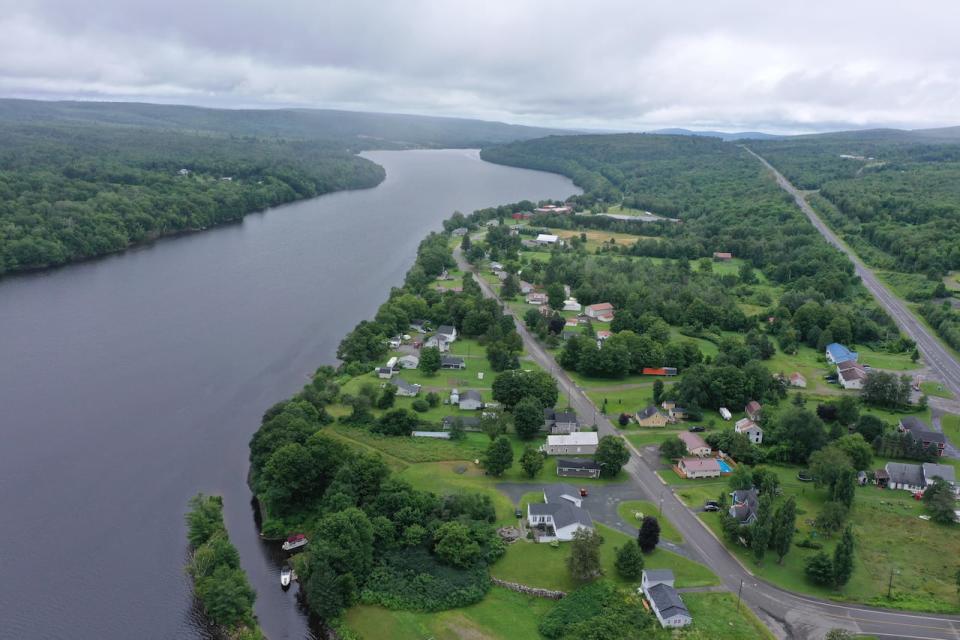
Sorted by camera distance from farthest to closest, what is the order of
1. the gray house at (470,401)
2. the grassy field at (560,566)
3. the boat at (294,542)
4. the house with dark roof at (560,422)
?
1. the gray house at (470,401)
2. the house with dark roof at (560,422)
3. the boat at (294,542)
4. the grassy field at (560,566)

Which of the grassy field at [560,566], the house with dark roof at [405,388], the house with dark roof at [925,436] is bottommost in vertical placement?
the grassy field at [560,566]

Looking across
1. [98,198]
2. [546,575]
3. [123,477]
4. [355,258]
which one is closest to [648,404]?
[546,575]

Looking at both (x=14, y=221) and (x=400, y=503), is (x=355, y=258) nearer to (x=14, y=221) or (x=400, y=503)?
(x=14, y=221)

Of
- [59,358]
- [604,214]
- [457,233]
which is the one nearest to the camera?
[59,358]

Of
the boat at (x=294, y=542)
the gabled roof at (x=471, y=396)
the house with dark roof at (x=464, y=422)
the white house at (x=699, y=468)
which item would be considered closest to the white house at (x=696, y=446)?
the white house at (x=699, y=468)

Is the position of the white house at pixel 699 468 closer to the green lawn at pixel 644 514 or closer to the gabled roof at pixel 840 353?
the green lawn at pixel 644 514

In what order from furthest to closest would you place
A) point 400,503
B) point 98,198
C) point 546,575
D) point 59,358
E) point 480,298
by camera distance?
point 98,198, point 480,298, point 59,358, point 400,503, point 546,575
